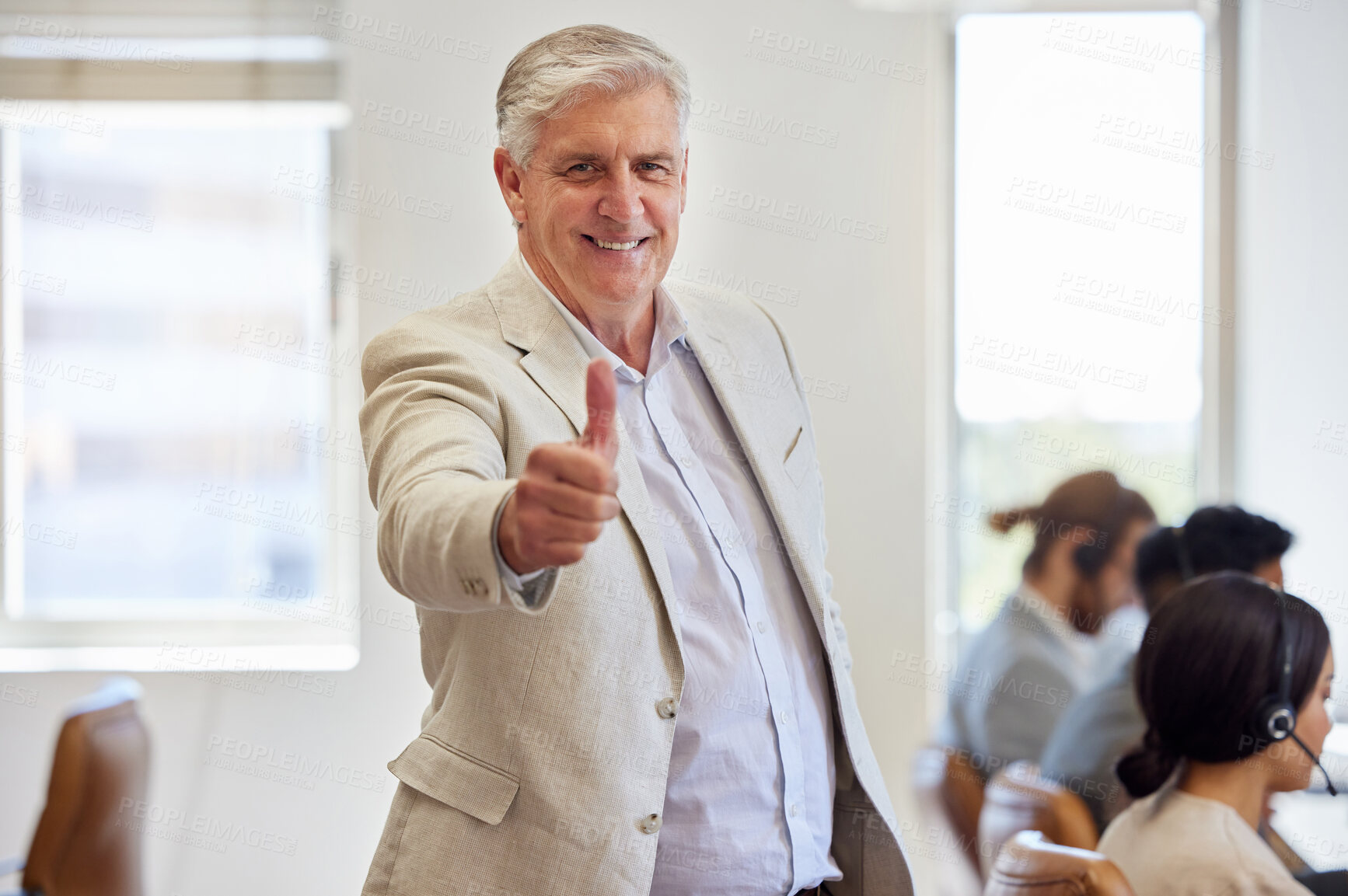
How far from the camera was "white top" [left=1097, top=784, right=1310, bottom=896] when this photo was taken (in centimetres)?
134

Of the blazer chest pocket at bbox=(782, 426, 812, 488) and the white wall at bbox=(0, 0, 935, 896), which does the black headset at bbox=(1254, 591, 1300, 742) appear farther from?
the white wall at bbox=(0, 0, 935, 896)

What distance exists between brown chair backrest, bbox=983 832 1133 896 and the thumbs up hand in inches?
33.3

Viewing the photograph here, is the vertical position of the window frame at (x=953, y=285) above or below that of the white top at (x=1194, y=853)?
above

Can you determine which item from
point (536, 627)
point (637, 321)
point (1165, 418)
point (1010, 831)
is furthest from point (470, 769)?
point (1165, 418)

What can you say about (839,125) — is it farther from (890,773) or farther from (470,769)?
(470,769)

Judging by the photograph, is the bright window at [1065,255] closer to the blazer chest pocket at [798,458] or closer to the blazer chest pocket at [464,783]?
the blazer chest pocket at [798,458]

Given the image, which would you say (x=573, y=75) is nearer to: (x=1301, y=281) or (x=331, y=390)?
(x=331, y=390)

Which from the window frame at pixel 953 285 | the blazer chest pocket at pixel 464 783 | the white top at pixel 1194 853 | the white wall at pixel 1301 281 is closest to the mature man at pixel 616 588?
the blazer chest pocket at pixel 464 783

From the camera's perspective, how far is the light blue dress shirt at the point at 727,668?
109 centimetres

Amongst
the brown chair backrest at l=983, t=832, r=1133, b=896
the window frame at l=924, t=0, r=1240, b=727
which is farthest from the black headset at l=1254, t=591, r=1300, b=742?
the window frame at l=924, t=0, r=1240, b=727

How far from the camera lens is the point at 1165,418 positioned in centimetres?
266

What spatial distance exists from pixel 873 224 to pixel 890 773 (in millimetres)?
1342

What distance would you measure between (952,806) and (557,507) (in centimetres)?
176

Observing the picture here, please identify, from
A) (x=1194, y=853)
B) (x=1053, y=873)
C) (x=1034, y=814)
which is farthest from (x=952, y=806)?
(x=1053, y=873)
